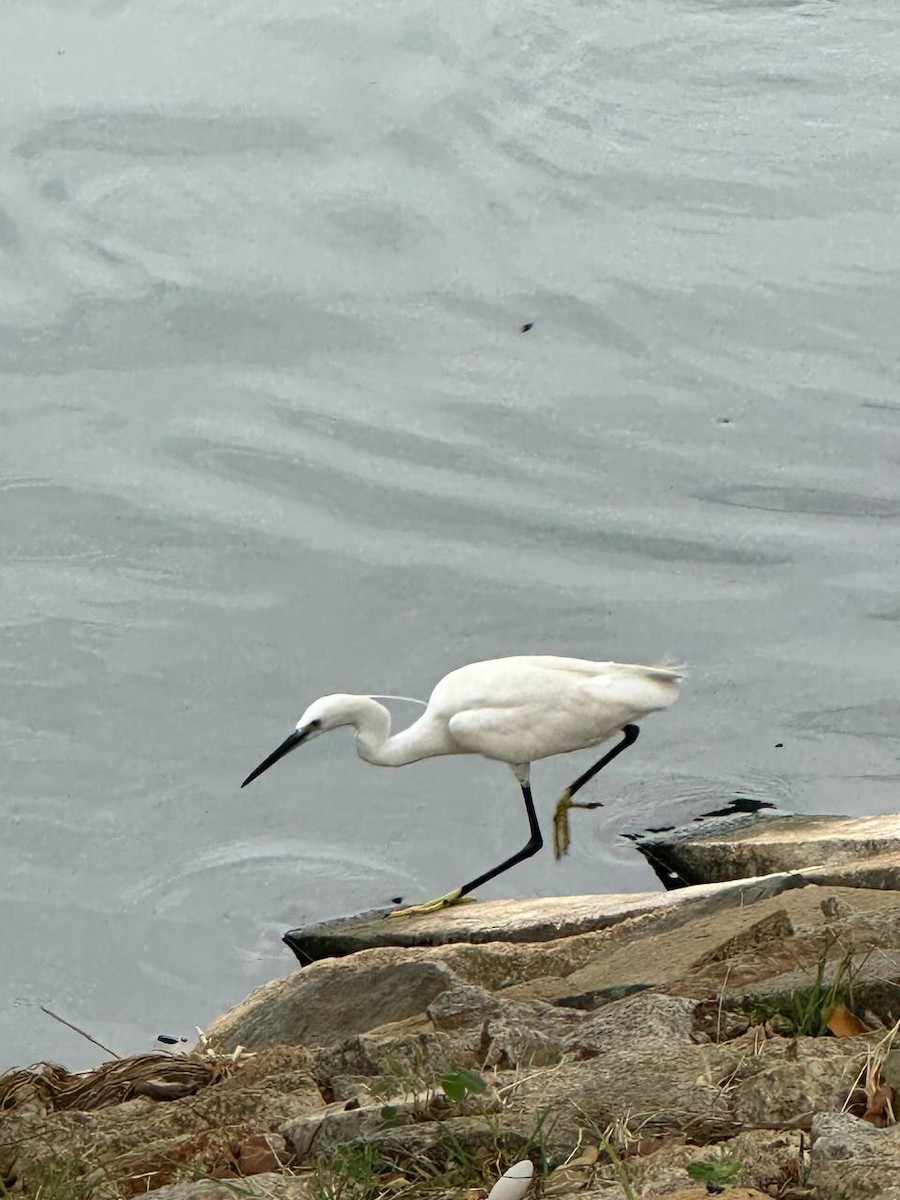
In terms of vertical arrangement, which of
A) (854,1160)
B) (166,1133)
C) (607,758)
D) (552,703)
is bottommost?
(607,758)

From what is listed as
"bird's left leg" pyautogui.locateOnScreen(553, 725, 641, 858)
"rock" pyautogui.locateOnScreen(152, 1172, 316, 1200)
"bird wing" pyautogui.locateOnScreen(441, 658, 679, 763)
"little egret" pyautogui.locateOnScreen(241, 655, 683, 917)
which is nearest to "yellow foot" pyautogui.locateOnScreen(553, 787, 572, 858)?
"bird's left leg" pyautogui.locateOnScreen(553, 725, 641, 858)

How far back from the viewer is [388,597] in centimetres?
1073

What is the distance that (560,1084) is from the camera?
10.7 ft

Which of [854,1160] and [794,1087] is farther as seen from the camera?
[794,1087]

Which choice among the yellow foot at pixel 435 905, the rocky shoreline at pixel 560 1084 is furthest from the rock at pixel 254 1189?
the yellow foot at pixel 435 905

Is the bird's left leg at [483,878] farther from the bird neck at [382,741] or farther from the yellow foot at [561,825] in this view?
the bird neck at [382,741]

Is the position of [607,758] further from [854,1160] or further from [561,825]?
[854,1160]

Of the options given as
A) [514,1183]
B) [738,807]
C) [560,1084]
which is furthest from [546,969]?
[738,807]

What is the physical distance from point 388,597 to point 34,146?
16.9 feet

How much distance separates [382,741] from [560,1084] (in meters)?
4.16

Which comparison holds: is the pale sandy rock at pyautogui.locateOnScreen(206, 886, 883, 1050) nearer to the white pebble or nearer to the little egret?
the white pebble

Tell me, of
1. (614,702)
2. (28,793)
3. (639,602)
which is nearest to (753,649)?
(639,602)

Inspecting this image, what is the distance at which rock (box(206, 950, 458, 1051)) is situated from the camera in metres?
4.46

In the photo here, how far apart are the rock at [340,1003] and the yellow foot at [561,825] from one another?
241 centimetres
